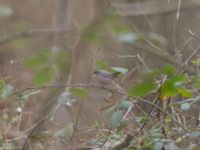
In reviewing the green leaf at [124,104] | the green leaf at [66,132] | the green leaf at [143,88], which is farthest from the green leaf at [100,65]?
the green leaf at [143,88]

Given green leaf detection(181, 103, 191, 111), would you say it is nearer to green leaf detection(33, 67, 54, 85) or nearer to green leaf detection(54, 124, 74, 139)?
green leaf detection(54, 124, 74, 139)

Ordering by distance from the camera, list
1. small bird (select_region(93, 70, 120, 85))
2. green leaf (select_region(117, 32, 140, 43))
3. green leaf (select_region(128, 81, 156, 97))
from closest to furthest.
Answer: green leaf (select_region(117, 32, 140, 43)) < green leaf (select_region(128, 81, 156, 97)) < small bird (select_region(93, 70, 120, 85))

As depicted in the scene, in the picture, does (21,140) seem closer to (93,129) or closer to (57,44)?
(93,129)

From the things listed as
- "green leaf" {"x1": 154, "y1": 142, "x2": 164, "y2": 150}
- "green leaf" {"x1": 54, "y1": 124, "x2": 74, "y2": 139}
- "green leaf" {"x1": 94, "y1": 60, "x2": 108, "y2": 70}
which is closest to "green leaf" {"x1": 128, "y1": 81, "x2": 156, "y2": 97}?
"green leaf" {"x1": 154, "y1": 142, "x2": 164, "y2": 150}

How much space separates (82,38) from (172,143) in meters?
1.00

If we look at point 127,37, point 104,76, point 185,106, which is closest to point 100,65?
point 104,76

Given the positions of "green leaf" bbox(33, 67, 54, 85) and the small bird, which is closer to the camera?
"green leaf" bbox(33, 67, 54, 85)

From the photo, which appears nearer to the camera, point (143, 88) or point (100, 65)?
point (143, 88)

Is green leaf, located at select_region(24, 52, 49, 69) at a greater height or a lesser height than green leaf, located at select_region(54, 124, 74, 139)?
greater

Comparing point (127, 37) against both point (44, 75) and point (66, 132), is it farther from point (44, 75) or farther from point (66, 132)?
point (66, 132)

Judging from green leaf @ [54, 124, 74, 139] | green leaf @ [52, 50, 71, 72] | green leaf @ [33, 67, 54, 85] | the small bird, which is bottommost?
green leaf @ [54, 124, 74, 139]

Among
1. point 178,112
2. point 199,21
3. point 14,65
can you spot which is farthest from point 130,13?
point 14,65

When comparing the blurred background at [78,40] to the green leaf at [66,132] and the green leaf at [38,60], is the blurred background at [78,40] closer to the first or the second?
the green leaf at [38,60]

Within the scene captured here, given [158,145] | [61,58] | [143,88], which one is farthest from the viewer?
[158,145]
